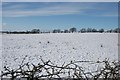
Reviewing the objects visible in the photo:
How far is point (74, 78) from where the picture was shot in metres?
1.32

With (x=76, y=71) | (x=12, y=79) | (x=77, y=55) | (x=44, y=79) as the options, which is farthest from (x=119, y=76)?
(x=77, y=55)

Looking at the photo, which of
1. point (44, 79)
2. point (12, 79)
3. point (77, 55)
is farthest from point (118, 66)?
point (77, 55)

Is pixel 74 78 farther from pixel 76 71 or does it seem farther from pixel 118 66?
pixel 118 66

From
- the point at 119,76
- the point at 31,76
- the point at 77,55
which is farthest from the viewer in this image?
the point at 77,55

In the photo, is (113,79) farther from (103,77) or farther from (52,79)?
(52,79)

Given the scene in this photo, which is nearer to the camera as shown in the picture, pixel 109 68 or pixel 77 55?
pixel 109 68

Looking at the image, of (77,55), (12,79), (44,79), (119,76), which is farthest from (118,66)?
(77,55)

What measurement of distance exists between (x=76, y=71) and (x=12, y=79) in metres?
0.26

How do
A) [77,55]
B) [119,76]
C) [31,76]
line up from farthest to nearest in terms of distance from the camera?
[77,55] → [119,76] → [31,76]

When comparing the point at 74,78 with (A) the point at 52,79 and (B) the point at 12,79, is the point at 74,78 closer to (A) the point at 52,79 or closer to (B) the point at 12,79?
(A) the point at 52,79

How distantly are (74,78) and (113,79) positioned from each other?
0.15 metres

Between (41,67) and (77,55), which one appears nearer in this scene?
(41,67)

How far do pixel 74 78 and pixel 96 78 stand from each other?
0.09m

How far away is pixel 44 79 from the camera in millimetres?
1299
